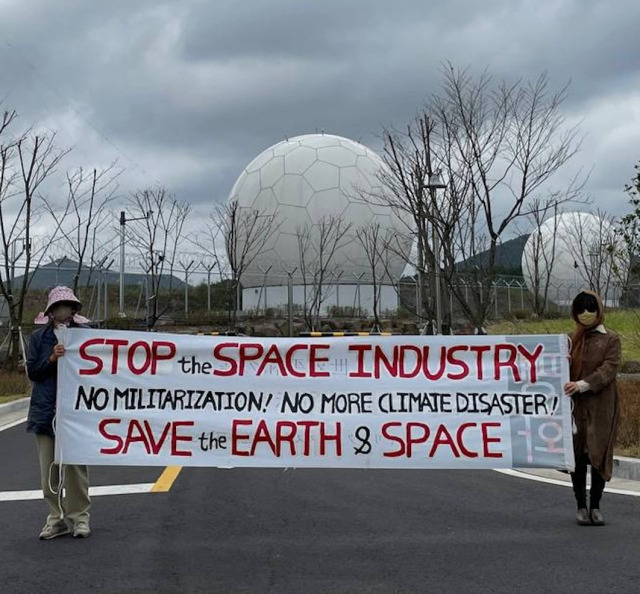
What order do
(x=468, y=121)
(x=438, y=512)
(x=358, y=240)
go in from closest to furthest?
(x=438, y=512)
(x=468, y=121)
(x=358, y=240)

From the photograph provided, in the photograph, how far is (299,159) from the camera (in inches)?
1404

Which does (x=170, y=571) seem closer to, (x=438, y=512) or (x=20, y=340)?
(x=438, y=512)

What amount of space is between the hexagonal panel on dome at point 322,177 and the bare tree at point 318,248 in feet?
5.28

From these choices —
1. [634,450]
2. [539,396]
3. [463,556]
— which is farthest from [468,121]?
[463,556]

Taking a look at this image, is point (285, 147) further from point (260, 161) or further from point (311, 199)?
point (311, 199)

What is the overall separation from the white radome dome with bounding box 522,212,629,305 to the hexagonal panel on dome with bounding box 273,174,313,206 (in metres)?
9.81

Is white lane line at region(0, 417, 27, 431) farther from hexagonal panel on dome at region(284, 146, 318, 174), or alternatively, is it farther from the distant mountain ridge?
hexagonal panel on dome at region(284, 146, 318, 174)

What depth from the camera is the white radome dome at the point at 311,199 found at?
113 feet

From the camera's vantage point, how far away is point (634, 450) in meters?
8.66

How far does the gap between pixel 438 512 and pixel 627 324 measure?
19.0m

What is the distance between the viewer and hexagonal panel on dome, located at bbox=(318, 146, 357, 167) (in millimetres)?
35594

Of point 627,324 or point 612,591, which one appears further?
point 627,324

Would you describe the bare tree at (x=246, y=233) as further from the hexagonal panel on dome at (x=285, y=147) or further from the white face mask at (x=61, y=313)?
the white face mask at (x=61, y=313)

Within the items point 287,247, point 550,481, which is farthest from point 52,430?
point 287,247
